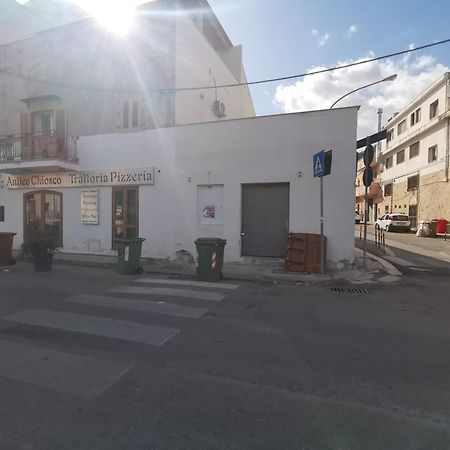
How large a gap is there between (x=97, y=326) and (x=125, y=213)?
8.72 m

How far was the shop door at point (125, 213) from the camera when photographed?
13.6m

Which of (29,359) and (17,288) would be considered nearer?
(29,359)

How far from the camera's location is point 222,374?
3.87 m

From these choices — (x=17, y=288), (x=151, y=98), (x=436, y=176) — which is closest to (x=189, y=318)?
(x=17, y=288)

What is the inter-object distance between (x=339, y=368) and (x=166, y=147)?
34.1 ft

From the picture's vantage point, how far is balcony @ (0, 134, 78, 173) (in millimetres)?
13866

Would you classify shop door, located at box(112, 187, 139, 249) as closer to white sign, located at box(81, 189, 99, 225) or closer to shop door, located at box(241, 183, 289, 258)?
white sign, located at box(81, 189, 99, 225)

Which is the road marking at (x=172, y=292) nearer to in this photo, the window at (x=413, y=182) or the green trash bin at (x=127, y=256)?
the green trash bin at (x=127, y=256)

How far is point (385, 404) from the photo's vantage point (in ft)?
10.8

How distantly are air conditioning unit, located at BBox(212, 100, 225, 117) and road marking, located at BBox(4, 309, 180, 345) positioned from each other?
1317cm

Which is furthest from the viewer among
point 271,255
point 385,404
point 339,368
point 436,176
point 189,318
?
point 436,176

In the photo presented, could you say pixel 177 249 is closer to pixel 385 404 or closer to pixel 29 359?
pixel 29 359

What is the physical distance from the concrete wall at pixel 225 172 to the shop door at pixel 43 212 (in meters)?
0.46

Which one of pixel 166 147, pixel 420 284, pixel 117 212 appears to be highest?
pixel 166 147
